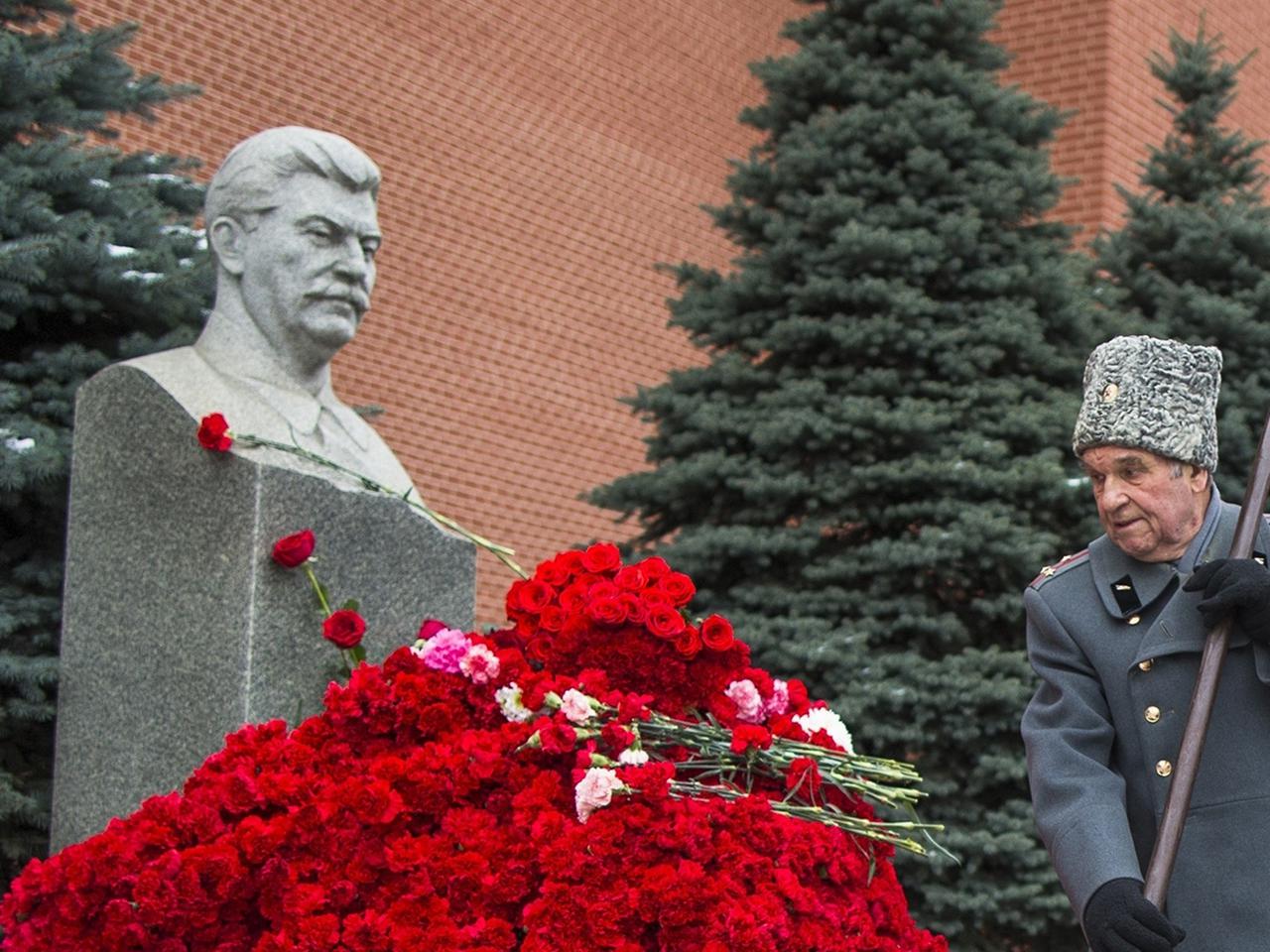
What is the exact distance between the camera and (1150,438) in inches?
110

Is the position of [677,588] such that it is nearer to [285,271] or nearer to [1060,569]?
[1060,569]

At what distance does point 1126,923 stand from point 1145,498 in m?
0.65

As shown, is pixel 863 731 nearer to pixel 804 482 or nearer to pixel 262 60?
pixel 804 482

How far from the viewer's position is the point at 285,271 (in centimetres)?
504

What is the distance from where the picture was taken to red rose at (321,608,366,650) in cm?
439

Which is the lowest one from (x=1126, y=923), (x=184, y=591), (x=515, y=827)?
(x=184, y=591)

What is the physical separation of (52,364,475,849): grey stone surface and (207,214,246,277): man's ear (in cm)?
42

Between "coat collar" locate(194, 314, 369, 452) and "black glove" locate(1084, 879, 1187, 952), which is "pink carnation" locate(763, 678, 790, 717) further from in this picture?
"coat collar" locate(194, 314, 369, 452)

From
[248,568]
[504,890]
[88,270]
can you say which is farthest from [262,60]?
[504,890]

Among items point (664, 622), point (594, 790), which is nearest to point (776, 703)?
point (664, 622)

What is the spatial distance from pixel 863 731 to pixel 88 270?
3.19 meters

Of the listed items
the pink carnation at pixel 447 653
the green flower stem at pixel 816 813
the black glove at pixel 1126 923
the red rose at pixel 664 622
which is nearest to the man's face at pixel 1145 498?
the black glove at pixel 1126 923

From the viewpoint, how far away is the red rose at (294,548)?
15.0ft

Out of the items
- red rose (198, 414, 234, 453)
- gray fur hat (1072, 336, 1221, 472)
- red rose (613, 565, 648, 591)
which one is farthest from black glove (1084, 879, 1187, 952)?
red rose (198, 414, 234, 453)
